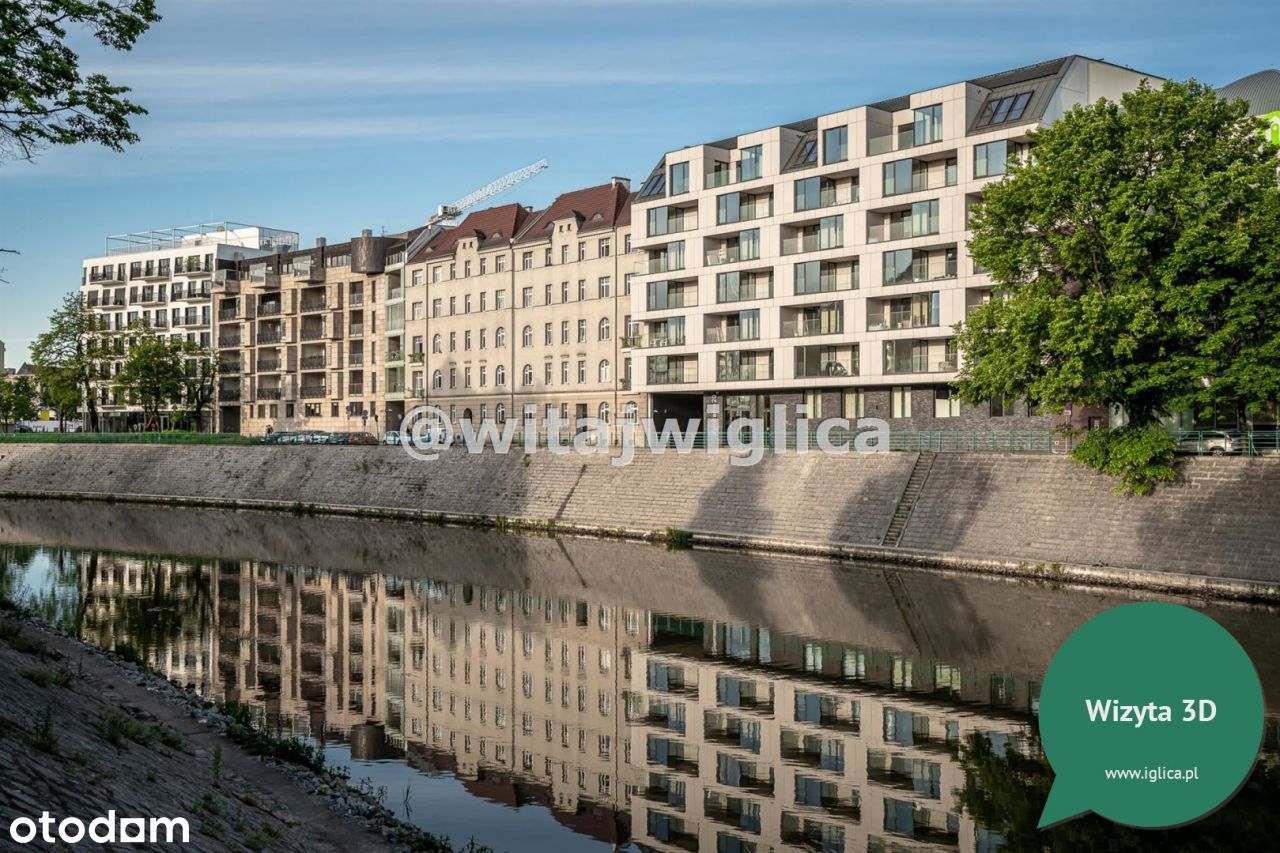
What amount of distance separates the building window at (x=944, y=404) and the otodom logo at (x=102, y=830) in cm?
5314

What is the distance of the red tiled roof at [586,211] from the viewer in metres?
83.5

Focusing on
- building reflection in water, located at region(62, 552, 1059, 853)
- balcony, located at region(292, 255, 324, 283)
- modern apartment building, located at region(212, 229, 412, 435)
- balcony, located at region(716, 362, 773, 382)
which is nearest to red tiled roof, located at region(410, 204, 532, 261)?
modern apartment building, located at region(212, 229, 412, 435)

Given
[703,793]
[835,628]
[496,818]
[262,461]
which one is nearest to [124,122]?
[496,818]

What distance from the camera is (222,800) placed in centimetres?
1423

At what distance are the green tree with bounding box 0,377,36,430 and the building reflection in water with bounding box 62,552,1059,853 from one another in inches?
3876

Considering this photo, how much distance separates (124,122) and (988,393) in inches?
1236

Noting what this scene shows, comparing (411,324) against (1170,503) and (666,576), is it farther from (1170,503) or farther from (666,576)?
(1170,503)

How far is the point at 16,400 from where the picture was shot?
12200cm

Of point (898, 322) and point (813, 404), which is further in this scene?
point (813, 404)

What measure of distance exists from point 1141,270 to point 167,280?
114358mm

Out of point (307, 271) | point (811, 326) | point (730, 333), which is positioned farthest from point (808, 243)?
point (307, 271)

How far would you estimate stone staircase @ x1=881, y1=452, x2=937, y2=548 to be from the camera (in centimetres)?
4641

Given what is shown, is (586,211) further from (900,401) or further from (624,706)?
(624,706)

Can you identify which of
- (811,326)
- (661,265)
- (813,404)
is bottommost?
(813,404)
